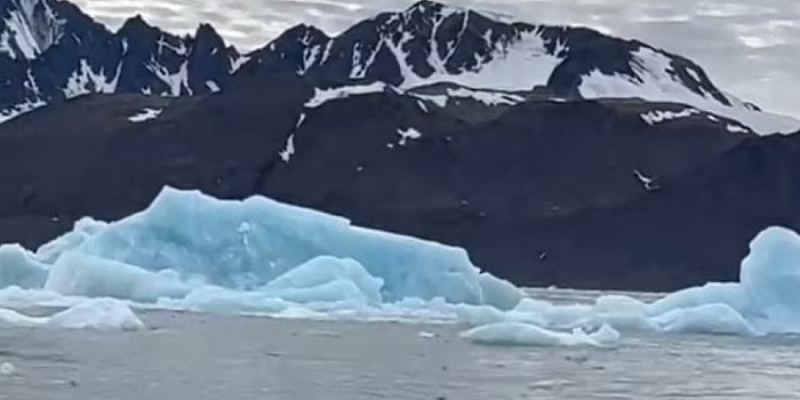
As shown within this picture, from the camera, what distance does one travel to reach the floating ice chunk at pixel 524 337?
20.9 m

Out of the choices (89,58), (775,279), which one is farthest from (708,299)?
(89,58)

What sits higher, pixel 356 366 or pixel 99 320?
pixel 99 320

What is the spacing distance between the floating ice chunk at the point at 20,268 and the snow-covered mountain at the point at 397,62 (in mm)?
84745

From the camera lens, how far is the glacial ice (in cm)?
2617

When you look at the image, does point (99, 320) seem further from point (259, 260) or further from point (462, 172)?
point (462, 172)

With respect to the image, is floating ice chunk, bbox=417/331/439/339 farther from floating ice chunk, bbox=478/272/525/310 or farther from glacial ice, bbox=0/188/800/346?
floating ice chunk, bbox=478/272/525/310

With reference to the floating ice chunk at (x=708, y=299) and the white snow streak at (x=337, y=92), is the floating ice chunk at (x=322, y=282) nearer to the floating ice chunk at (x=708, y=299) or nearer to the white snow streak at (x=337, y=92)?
the floating ice chunk at (x=708, y=299)

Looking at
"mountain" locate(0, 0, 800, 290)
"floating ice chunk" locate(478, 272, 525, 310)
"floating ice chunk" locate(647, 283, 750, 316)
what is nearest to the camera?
"floating ice chunk" locate(647, 283, 750, 316)

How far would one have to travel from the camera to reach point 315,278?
27.9m

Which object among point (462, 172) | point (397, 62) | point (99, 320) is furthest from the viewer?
point (397, 62)

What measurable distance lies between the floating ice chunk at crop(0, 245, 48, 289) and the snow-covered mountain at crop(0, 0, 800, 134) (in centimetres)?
8474

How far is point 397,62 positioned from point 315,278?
419 ft

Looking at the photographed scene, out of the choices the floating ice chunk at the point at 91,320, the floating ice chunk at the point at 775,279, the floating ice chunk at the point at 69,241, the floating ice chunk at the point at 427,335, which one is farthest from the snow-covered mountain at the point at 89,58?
the floating ice chunk at the point at 91,320

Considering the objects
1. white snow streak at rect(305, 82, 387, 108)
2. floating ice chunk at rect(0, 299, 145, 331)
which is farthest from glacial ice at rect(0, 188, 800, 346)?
white snow streak at rect(305, 82, 387, 108)
